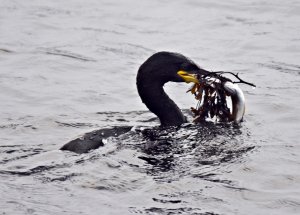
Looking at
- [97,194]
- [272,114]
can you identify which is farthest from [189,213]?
[272,114]

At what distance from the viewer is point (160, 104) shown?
390 inches

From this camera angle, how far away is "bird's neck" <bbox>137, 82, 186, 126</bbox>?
32.4 feet

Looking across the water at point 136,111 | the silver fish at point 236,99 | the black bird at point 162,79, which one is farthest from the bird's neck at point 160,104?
the silver fish at point 236,99

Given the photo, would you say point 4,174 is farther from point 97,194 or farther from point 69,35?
point 69,35

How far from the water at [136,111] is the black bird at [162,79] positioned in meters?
0.26

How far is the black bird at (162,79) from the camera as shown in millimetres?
9680

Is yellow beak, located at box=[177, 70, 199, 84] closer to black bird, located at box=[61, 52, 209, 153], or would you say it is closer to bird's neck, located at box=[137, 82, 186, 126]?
black bird, located at box=[61, 52, 209, 153]

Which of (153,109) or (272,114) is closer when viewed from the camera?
(153,109)

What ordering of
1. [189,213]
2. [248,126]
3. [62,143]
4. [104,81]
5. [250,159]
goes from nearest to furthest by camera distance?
[189,213], [250,159], [62,143], [248,126], [104,81]

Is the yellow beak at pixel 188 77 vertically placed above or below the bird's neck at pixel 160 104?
above

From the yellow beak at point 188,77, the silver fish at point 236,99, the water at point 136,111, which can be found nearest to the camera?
the water at point 136,111

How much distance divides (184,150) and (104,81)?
393 cm

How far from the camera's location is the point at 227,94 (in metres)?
9.84

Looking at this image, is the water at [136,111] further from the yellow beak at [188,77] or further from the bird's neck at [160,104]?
the yellow beak at [188,77]
